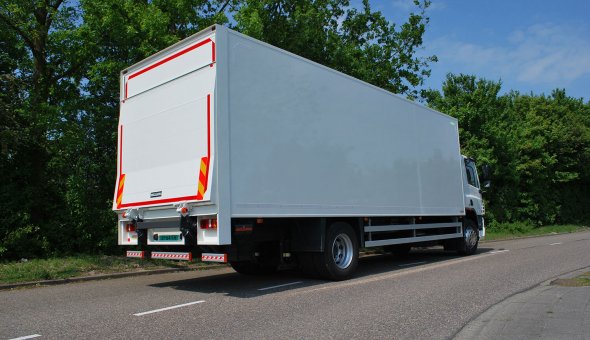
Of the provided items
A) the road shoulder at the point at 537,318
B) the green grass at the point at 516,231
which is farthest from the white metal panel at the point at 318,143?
the green grass at the point at 516,231

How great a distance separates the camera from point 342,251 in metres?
9.43

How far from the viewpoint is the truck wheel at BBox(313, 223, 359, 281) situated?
8.77 meters

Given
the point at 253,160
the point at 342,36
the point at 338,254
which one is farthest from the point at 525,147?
the point at 253,160

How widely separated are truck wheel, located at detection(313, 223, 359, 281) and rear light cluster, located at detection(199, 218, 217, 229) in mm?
2362

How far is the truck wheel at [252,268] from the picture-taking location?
10133 millimetres

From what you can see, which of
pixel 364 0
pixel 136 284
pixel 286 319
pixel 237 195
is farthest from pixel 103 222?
pixel 364 0

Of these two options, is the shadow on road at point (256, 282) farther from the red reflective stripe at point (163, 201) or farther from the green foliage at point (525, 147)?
the green foliage at point (525, 147)

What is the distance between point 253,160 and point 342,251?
291 cm

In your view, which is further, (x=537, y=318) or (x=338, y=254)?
(x=338, y=254)

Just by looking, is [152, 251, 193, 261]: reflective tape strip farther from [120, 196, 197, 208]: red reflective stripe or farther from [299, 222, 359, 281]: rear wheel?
[299, 222, 359, 281]: rear wheel

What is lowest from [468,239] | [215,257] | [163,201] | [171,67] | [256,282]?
[256,282]

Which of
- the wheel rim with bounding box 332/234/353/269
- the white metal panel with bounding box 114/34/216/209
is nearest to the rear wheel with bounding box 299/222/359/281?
the wheel rim with bounding box 332/234/353/269

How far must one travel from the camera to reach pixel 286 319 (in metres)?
5.79

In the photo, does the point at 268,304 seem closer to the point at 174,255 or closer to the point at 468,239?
the point at 174,255
